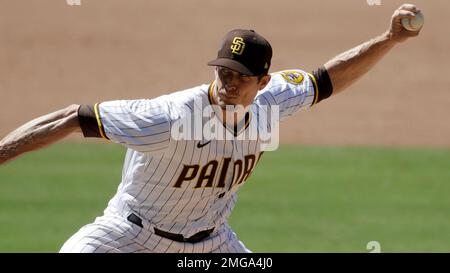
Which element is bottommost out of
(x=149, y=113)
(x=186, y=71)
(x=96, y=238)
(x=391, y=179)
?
(x=96, y=238)

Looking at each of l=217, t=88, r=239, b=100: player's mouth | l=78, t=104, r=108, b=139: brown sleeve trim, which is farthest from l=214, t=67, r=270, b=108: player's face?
l=78, t=104, r=108, b=139: brown sleeve trim

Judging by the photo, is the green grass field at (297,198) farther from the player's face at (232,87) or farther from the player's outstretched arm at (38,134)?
the player's outstretched arm at (38,134)

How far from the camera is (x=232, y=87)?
5.57 m

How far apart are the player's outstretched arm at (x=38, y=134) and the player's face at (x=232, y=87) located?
2.82 feet

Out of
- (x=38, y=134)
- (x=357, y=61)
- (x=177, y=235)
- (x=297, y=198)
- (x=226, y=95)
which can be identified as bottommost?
(x=177, y=235)

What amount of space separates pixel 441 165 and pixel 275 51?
15.7 ft

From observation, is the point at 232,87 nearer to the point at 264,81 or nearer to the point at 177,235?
the point at 264,81

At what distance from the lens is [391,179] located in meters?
12.8

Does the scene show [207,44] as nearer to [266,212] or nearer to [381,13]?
[381,13]

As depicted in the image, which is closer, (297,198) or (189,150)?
(189,150)

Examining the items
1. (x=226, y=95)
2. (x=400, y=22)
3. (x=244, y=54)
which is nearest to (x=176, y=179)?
(x=226, y=95)

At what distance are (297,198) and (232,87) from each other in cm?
645

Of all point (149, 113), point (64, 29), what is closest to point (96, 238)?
point (149, 113)

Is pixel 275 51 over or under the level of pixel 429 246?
over
